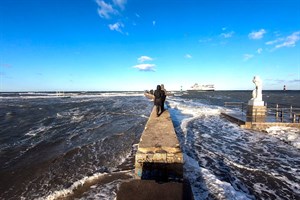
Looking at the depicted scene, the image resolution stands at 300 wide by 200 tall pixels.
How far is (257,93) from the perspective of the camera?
48.7 ft

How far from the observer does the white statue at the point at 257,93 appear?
1466cm

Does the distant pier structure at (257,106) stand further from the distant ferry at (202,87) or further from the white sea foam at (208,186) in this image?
the distant ferry at (202,87)

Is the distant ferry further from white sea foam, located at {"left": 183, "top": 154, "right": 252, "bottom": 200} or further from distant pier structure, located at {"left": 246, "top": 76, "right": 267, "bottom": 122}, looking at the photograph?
white sea foam, located at {"left": 183, "top": 154, "right": 252, "bottom": 200}

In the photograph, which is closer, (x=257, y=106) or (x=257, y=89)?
(x=257, y=106)

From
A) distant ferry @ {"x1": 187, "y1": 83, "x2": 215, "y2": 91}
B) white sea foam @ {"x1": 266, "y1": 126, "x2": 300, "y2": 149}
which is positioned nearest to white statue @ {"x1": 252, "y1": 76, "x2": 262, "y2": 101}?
white sea foam @ {"x1": 266, "y1": 126, "x2": 300, "y2": 149}

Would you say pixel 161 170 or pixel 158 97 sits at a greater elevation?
pixel 158 97

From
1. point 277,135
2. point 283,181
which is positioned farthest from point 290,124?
point 283,181

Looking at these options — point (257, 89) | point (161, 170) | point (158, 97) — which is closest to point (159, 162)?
point (161, 170)

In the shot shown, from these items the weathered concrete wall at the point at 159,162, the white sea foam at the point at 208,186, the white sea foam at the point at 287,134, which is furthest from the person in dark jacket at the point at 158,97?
the white sea foam at the point at 287,134

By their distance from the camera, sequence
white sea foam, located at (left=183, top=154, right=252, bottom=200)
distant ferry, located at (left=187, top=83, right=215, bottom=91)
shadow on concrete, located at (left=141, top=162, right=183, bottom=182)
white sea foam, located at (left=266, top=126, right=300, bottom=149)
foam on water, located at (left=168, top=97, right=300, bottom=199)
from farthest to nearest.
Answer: distant ferry, located at (left=187, top=83, right=215, bottom=91)
white sea foam, located at (left=266, top=126, right=300, bottom=149)
foam on water, located at (left=168, top=97, right=300, bottom=199)
white sea foam, located at (left=183, top=154, right=252, bottom=200)
shadow on concrete, located at (left=141, top=162, right=183, bottom=182)

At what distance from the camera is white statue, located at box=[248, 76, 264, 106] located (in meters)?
14.7

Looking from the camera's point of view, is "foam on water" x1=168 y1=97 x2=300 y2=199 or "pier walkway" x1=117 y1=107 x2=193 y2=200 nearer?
"pier walkway" x1=117 y1=107 x2=193 y2=200

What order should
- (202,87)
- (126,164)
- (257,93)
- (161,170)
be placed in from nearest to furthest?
1. (161,170)
2. (126,164)
3. (257,93)
4. (202,87)

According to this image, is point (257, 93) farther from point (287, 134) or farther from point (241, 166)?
point (241, 166)
